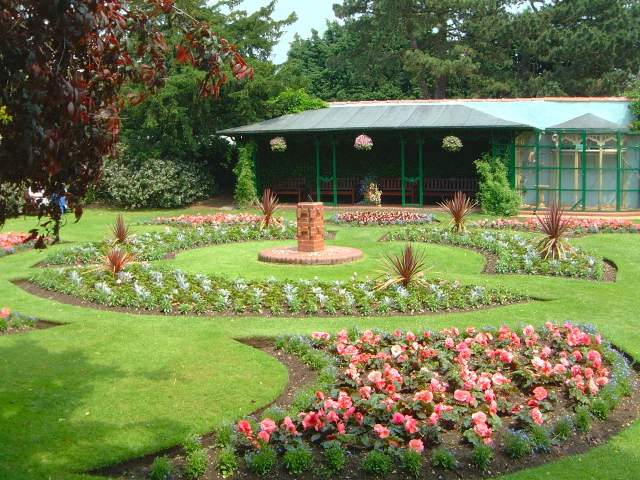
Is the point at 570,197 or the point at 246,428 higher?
the point at 570,197

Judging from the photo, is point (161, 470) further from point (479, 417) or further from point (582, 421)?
point (582, 421)

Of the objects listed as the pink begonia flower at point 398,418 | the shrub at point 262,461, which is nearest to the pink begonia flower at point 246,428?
the shrub at point 262,461

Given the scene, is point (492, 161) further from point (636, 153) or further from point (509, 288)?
point (509, 288)

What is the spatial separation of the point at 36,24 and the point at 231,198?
22.9 meters

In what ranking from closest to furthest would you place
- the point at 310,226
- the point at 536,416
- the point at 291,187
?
1. the point at 536,416
2. the point at 310,226
3. the point at 291,187

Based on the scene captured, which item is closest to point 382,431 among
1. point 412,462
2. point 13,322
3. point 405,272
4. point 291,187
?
point 412,462

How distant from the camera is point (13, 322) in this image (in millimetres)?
8852

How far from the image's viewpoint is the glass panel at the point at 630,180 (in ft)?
69.9

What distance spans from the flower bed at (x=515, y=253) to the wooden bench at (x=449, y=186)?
7.69 meters

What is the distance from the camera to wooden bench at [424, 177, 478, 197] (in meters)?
23.7

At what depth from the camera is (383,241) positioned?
15.7 m

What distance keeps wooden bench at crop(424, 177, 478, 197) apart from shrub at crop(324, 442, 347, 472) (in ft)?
62.4

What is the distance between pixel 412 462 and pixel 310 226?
839 cm

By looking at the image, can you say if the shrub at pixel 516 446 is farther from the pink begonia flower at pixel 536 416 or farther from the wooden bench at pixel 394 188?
the wooden bench at pixel 394 188
